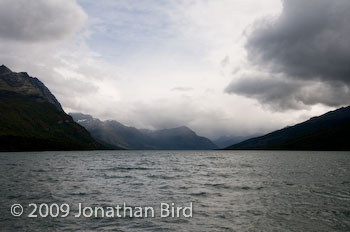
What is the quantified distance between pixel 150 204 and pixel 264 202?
49.3 feet

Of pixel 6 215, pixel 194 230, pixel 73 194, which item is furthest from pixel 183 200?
pixel 6 215

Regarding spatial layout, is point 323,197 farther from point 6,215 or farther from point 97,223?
point 6,215

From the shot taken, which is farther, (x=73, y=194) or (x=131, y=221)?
(x=73, y=194)

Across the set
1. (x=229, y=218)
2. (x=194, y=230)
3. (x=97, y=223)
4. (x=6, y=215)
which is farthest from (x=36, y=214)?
(x=229, y=218)

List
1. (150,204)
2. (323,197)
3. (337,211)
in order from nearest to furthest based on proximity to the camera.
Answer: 1. (337,211)
2. (150,204)
3. (323,197)

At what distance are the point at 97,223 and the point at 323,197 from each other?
106 ft

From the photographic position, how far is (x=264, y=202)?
118 feet

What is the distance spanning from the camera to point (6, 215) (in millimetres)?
27234

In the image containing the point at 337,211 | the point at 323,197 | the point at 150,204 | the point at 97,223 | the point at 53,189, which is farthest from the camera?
the point at 53,189

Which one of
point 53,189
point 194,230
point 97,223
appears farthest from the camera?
point 53,189

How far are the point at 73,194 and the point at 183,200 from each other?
53.7ft

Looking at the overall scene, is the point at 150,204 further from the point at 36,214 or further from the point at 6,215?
the point at 6,215

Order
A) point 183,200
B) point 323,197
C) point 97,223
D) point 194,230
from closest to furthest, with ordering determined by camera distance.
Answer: point 194,230 < point 97,223 < point 183,200 < point 323,197

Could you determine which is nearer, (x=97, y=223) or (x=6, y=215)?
(x=97, y=223)
